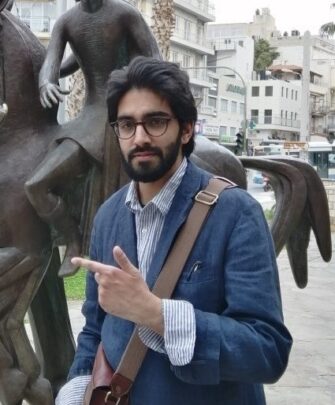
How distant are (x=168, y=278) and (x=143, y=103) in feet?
1.46

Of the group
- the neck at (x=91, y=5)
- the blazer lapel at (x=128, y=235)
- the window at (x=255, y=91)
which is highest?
the window at (x=255, y=91)

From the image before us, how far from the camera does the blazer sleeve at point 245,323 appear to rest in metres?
1.47

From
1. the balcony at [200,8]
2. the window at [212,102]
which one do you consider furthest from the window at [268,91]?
the window at [212,102]

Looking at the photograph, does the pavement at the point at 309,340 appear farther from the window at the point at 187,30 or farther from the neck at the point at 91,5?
the window at the point at 187,30

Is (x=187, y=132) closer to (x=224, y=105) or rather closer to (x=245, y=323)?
(x=245, y=323)

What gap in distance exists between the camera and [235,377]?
1.50m

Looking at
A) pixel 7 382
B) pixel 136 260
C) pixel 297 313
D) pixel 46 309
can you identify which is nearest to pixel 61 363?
pixel 46 309

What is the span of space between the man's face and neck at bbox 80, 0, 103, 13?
1724mm

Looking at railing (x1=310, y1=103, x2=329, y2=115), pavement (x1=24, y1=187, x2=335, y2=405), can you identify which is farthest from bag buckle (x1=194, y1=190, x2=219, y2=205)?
railing (x1=310, y1=103, x2=329, y2=115)

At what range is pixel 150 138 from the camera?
1.67m

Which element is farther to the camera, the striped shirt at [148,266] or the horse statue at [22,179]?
the horse statue at [22,179]

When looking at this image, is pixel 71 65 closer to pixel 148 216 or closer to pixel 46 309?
pixel 46 309

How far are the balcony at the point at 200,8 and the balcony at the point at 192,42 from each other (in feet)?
5.32

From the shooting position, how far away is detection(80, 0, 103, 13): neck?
10.7ft
